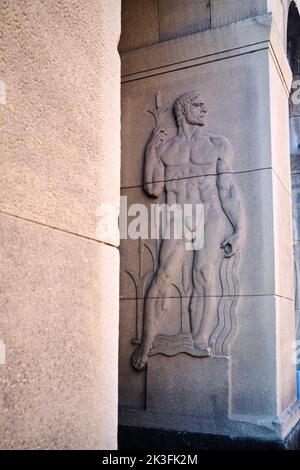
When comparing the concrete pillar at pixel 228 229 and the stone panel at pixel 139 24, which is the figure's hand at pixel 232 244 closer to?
the concrete pillar at pixel 228 229

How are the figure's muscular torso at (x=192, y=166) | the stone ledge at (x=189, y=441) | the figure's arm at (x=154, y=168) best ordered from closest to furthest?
the stone ledge at (x=189, y=441)
the figure's muscular torso at (x=192, y=166)
the figure's arm at (x=154, y=168)

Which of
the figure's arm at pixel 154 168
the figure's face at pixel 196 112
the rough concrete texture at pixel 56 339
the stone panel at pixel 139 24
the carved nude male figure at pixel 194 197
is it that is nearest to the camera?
the rough concrete texture at pixel 56 339

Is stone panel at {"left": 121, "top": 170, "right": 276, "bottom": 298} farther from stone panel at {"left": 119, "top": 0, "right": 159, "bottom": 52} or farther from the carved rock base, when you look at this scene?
stone panel at {"left": 119, "top": 0, "right": 159, "bottom": 52}

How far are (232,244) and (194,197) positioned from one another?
78cm

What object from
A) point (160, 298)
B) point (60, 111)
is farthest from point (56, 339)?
point (160, 298)

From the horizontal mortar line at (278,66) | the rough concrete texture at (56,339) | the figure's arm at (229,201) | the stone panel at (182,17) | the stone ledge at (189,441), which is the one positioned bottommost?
the stone ledge at (189,441)

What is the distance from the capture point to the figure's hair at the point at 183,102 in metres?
6.18

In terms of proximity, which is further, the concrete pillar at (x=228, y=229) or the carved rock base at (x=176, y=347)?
the carved rock base at (x=176, y=347)

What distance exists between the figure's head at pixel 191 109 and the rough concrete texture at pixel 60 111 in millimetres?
3758

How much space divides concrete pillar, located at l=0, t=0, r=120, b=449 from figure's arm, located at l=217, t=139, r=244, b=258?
11.6 ft

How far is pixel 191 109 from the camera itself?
6.16m

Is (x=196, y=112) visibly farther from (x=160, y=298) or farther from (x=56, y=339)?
(x=56, y=339)

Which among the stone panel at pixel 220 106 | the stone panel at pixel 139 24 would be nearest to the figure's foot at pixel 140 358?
the stone panel at pixel 220 106

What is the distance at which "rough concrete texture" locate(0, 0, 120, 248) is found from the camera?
175 cm
